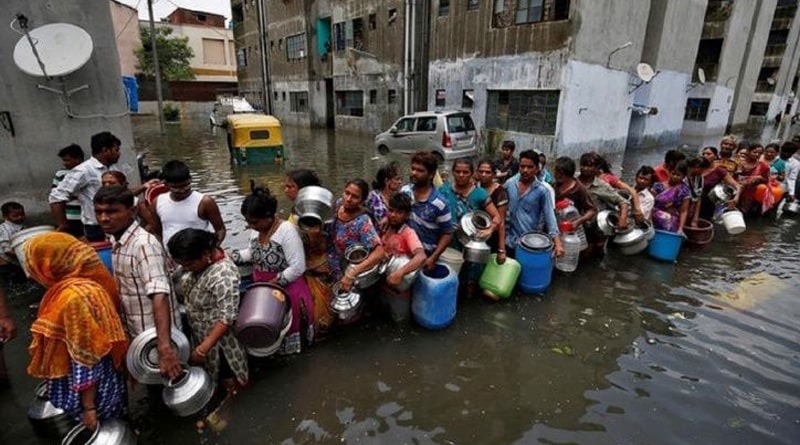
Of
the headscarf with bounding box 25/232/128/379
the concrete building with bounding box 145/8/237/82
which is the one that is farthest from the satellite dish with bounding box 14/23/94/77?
the concrete building with bounding box 145/8/237/82

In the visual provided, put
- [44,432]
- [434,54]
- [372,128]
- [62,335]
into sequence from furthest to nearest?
1. [372,128]
2. [434,54]
3. [44,432]
4. [62,335]

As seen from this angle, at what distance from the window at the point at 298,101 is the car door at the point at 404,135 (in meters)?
15.2

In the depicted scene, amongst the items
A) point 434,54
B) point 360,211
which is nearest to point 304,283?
point 360,211

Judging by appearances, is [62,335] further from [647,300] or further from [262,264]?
[647,300]

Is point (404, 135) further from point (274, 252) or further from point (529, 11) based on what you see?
point (274, 252)

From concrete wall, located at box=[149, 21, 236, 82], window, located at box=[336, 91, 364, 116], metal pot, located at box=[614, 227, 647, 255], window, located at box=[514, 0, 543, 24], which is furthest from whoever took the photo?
concrete wall, located at box=[149, 21, 236, 82]

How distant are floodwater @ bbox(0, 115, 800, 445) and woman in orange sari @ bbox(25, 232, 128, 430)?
685 millimetres

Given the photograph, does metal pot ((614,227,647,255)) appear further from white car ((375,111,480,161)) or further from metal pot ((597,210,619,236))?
white car ((375,111,480,161))

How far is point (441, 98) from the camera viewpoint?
17.6 m

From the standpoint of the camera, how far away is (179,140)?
19672 millimetres

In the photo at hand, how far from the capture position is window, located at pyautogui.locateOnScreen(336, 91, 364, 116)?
2344 centimetres

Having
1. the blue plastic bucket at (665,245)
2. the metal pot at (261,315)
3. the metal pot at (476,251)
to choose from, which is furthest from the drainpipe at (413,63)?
the metal pot at (261,315)

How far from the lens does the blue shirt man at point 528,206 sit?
4547 mm

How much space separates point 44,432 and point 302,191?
7.48 ft
